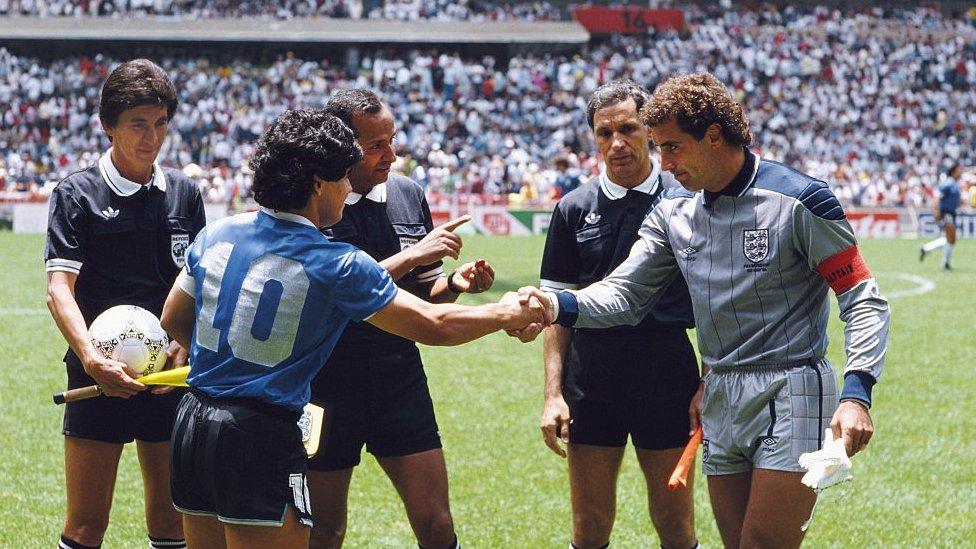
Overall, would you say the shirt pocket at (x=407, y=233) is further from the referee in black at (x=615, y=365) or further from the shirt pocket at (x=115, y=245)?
the shirt pocket at (x=115, y=245)

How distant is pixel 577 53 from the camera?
155 ft

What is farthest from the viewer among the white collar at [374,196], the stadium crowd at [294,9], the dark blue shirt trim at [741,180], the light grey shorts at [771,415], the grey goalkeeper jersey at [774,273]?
the stadium crowd at [294,9]

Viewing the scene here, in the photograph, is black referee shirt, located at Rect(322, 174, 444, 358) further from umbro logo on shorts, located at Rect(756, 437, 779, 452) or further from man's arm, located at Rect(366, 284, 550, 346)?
umbro logo on shorts, located at Rect(756, 437, 779, 452)

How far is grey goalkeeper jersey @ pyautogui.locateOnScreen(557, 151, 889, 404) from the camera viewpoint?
12.4 feet

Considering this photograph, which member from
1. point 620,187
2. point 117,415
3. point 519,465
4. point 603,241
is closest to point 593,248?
point 603,241

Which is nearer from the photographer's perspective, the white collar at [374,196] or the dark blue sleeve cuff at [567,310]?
the dark blue sleeve cuff at [567,310]

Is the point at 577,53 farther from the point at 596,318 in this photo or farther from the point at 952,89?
the point at 596,318

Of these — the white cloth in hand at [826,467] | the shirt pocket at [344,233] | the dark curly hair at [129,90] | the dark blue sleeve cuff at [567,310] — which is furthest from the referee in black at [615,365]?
the dark curly hair at [129,90]

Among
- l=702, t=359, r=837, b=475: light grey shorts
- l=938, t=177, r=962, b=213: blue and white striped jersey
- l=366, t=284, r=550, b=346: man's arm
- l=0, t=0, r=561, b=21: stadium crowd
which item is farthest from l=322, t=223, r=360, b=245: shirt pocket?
l=0, t=0, r=561, b=21: stadium crowd

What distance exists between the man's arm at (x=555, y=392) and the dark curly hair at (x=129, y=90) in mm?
1930

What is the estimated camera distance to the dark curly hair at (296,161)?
360 centimetres

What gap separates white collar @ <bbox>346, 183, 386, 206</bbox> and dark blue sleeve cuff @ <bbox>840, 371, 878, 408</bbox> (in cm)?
210

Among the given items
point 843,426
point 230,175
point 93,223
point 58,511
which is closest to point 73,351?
point 93,223

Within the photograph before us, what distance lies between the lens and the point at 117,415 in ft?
15.1
